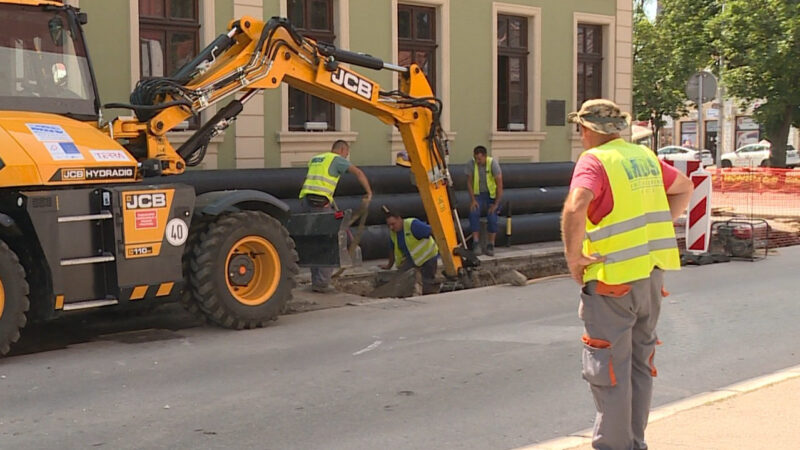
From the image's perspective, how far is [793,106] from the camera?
97.6 ft

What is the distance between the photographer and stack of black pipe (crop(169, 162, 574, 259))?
12.5 metres

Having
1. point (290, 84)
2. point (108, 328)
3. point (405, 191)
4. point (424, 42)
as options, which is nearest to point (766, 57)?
point (424, 42)

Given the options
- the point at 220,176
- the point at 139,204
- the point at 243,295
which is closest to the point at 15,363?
the point at 139,204

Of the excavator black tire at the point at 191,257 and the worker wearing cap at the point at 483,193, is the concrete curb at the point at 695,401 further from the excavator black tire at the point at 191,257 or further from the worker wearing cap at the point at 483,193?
A: the worker wearing cap at the point at 483,193

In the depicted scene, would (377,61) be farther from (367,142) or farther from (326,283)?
(367,142)

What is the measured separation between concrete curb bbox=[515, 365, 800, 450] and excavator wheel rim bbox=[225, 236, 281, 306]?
4123mm

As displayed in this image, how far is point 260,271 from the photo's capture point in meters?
9.06

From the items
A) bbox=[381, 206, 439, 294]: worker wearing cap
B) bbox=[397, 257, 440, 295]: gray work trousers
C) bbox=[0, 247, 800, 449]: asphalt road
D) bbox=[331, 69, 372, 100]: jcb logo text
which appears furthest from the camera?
bbox=[397, 257, 440, 295]: gray work trousers

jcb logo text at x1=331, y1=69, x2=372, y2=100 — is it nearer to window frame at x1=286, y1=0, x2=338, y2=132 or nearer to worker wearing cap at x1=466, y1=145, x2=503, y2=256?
window frame at x1=286, y1=0, x2=338, y2=132

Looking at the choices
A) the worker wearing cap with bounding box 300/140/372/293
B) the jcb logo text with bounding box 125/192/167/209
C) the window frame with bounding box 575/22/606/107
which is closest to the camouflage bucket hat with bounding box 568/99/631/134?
the jcb logo text with bounding box 125/192/167/209

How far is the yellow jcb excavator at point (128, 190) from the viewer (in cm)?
751

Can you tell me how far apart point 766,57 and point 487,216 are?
16.8 m

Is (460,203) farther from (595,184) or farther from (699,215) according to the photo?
(595,184)

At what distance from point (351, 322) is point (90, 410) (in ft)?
11.6
